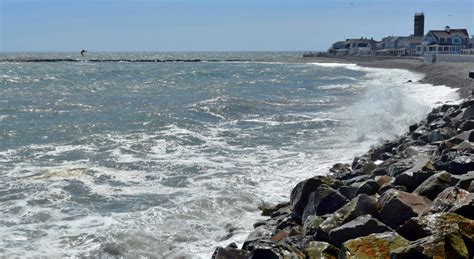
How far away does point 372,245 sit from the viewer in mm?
6039

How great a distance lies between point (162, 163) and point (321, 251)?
9.50 metres

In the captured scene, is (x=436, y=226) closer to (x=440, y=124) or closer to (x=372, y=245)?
(x=372, y=245)

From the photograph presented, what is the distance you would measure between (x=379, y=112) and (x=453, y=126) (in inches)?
335

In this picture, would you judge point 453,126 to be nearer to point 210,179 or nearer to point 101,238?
point 210,179

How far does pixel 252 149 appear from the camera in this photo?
17656 mm

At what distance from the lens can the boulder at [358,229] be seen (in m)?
6.65

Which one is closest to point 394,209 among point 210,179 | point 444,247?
point 444,247

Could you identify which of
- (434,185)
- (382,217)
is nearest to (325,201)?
(382,217)

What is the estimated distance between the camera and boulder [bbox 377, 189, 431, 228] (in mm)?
7172

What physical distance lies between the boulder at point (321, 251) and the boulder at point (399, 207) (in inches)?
41.1

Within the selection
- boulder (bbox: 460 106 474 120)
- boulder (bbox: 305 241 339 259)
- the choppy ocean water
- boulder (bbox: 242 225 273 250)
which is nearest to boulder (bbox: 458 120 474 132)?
boulder (bbox: 460 106 474 120)

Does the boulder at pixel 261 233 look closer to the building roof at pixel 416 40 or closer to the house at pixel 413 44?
the house at pixel 413 44

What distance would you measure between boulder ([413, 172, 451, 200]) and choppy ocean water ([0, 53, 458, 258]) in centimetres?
296

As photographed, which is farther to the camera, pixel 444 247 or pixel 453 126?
pixel 453 126
